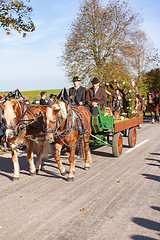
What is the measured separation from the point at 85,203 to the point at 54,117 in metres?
2.10

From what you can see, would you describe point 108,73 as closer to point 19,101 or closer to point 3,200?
point 19,101

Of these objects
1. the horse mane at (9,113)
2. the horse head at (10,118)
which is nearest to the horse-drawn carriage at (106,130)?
the horse head at (10,118)

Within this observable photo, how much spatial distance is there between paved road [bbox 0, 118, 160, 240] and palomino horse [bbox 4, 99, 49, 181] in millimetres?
767

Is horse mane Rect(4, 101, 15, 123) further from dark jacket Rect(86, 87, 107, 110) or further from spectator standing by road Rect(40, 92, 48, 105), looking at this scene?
spectator standing by road Rect(40, 92, 48, 105)

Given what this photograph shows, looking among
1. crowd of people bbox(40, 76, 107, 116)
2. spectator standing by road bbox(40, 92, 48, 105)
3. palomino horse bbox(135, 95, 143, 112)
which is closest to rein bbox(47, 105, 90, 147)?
crowd of people bbox(40, 76, 107, 116)

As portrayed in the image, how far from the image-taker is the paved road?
4285 millimetres

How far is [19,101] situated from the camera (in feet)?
22.8

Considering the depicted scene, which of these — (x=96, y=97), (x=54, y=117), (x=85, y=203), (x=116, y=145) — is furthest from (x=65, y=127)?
(x=116, y=145)

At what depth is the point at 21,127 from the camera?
677cm

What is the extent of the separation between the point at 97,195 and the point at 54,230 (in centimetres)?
178

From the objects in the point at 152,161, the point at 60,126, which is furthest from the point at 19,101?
the point at 152,161

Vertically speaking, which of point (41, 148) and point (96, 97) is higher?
point (96, 97)

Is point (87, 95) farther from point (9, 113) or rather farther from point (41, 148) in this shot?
point (9, 113)

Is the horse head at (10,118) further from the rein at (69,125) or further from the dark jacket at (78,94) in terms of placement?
the dark jacket at (78,94)
